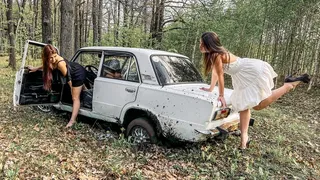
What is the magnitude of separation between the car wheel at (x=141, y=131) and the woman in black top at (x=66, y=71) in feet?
4.56

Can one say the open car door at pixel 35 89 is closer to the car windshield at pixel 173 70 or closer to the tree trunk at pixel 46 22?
the car windshield at pixel 173 70

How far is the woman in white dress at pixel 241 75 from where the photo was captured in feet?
13.5

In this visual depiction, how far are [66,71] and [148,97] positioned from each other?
186cm

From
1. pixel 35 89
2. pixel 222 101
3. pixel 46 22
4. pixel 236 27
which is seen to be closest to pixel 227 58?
pixel 222 101

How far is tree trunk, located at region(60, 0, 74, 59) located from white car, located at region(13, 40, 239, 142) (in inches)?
108

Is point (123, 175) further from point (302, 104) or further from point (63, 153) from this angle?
point (302, 104)

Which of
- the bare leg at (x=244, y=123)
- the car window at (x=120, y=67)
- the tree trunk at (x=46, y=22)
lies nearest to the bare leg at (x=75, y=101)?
the car window at (x=120, y=67)

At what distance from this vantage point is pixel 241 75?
14.0 feet

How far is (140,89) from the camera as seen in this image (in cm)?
452

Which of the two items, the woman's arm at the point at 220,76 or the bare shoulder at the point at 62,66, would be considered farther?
the bare shoulder at the point at 62,66

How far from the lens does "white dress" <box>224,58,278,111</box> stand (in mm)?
4176

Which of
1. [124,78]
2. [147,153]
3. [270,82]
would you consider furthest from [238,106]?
[124,78]

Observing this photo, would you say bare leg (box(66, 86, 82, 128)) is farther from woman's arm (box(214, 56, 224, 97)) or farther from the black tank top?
woman's arm (box(214, 56, 224, 97))

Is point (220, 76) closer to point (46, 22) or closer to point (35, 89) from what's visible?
point (35, 89)
